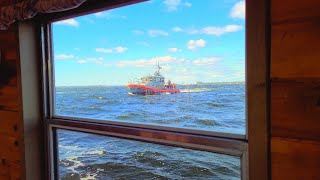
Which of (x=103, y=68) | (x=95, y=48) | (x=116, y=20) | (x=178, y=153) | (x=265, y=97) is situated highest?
(x=116, y=20)

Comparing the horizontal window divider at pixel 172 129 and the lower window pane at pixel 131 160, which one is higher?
the horizontal window divider at pixel 172 129

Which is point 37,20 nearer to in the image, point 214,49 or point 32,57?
point 32,57

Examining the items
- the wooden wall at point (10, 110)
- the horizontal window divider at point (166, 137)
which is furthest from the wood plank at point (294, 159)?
the wooden wall at point (10, 110)

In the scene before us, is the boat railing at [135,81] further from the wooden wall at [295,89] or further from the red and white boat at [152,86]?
the wooden wall at [295,89]

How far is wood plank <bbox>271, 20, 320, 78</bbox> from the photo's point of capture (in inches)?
30.1

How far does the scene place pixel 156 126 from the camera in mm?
1283

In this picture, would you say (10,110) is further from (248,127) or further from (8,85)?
(248,127)

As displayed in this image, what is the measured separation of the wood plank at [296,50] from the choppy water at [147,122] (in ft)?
0.73

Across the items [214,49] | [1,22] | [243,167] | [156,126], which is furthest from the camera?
[1,22]

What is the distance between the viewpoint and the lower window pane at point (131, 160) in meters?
1.14

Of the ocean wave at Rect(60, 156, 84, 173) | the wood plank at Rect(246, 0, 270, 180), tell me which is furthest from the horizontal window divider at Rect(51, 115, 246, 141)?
the ocean wave at Rect(60, 156, 84, 173)

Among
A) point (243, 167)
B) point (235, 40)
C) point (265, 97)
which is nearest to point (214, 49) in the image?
point (235, 40)

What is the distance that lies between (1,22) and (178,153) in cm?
123

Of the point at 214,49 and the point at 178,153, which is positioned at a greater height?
the point at 214,49
